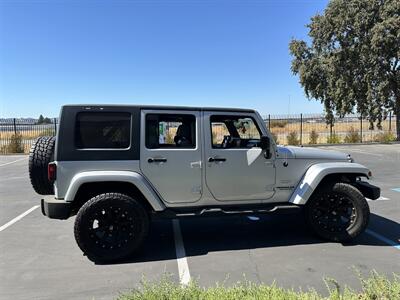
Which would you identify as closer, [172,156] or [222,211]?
[172,156]

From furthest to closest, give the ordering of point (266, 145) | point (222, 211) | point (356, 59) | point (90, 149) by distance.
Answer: point (356, 59), point (266, 145), point (222, 211), point (90, 149)

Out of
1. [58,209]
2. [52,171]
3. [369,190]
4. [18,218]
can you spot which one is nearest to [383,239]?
[369,190]

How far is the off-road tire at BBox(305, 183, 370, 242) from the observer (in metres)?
5.77

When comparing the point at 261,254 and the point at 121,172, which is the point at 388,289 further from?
the point at 121,172

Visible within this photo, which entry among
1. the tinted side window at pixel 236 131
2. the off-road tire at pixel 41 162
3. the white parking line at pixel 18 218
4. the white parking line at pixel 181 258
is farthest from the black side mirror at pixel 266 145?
the white parking line at pixel 18 218

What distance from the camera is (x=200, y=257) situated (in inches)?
208

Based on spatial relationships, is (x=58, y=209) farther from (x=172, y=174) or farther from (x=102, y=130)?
(x=172, y=174)

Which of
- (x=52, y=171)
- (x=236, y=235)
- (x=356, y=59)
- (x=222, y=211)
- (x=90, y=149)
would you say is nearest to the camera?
(x=52, y=171)

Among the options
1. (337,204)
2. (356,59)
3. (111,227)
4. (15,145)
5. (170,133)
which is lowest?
(111,227)

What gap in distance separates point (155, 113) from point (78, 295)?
2.46 meters

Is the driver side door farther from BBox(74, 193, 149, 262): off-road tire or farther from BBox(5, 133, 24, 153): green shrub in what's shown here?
BBox(5, 133, 24, 153): green shrub

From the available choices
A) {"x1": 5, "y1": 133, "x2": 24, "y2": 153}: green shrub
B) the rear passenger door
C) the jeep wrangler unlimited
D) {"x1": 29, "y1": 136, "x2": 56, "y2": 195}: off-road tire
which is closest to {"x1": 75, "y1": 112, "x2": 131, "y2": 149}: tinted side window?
the jeep wrangler unlimited

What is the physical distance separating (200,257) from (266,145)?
5.83ft

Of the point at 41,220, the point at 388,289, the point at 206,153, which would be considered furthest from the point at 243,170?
the point at 41,220
